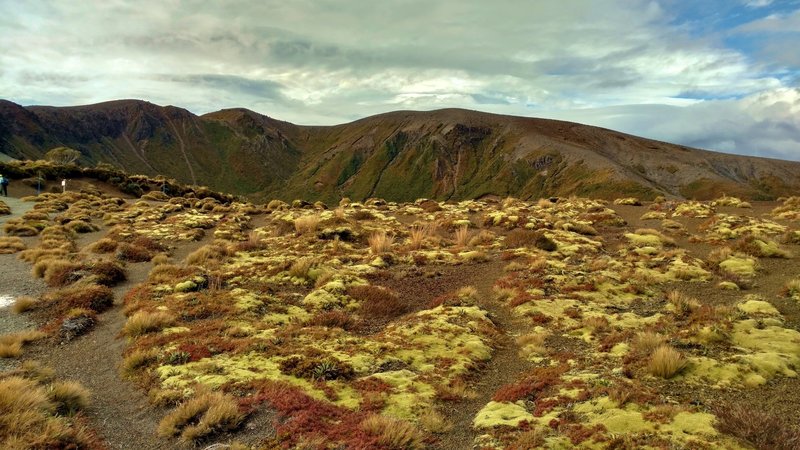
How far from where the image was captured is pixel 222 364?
12242 millimetres

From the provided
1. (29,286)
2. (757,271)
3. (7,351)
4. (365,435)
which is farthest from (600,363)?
(29,286)

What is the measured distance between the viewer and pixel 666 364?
35.1 feet

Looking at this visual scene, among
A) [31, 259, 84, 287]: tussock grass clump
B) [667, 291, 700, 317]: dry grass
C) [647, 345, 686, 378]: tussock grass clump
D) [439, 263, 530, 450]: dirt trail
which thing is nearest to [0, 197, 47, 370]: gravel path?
[31, 259, 84, 287]: tussock grass clump

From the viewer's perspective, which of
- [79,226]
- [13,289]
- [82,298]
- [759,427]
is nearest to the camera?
[759,427]

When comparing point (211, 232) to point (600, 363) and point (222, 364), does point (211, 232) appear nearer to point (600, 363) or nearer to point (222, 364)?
point (222, 364)

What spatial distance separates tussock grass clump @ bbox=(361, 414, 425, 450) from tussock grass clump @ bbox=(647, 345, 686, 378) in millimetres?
6105

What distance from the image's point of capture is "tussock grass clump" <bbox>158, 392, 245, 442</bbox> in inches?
360

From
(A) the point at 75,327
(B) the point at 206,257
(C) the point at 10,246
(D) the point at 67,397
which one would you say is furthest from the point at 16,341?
(C) the point at 10,246

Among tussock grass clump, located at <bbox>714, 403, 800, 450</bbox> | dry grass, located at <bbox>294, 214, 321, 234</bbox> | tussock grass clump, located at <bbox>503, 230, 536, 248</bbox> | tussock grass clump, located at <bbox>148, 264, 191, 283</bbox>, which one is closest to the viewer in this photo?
tussock grass clump, located at <bbox>714, 403, 800, 450</bbox>

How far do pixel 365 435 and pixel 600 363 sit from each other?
6.91 m

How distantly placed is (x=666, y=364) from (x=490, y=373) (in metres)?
4.40

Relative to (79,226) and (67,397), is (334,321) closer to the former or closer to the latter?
(67,397)

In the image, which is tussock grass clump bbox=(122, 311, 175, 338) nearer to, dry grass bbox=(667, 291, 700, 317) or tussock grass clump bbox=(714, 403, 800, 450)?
tussock grass clump bbox=(714, 403, 800, 450)

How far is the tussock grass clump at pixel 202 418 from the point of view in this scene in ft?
30.0
